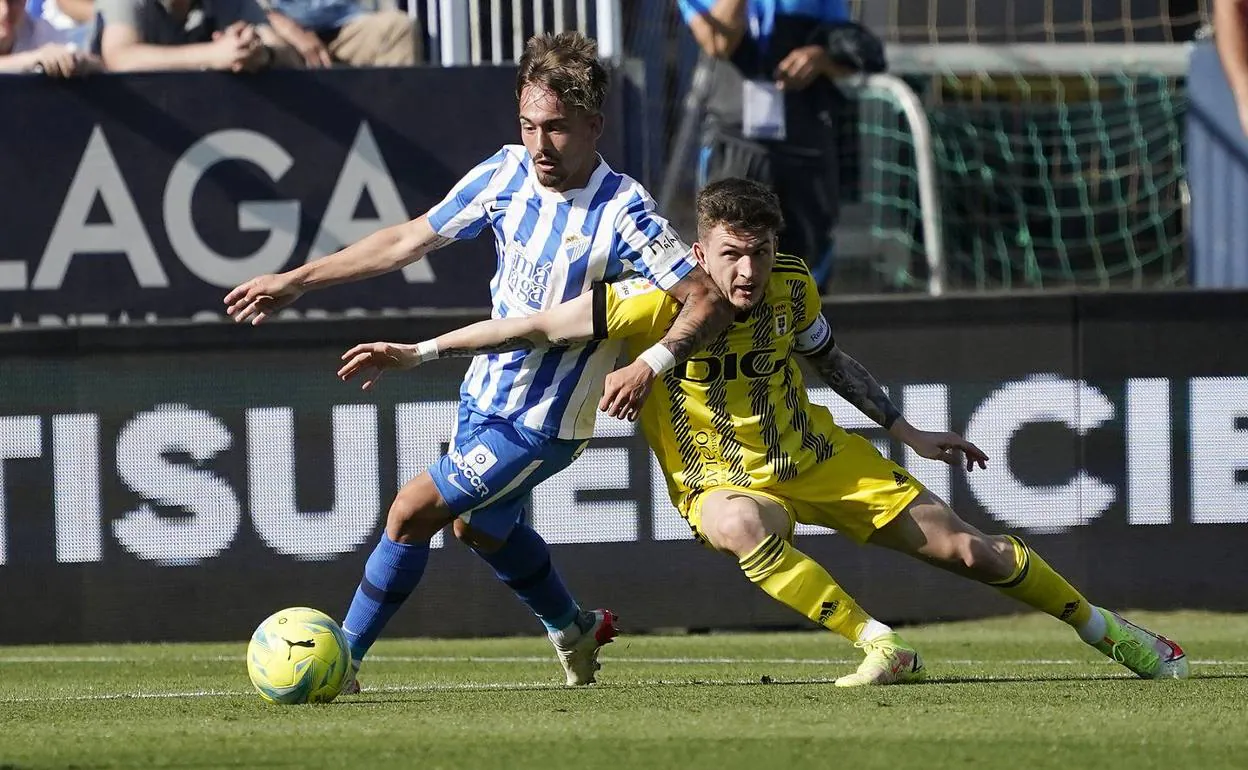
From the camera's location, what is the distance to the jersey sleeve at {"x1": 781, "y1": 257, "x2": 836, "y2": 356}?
6062mm

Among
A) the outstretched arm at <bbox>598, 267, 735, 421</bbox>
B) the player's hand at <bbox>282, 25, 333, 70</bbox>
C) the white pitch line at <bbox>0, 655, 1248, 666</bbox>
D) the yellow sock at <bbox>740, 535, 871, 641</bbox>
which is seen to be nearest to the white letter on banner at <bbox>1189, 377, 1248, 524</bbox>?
the white pitch line at <bbox>0, 655, 1248, 666</bbox>

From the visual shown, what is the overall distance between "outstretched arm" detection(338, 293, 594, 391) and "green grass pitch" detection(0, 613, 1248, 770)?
104 centimetres

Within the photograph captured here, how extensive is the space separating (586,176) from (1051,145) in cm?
768

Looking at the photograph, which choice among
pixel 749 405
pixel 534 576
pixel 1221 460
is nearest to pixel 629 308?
pixel 749 405

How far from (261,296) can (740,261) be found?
57.9 inches

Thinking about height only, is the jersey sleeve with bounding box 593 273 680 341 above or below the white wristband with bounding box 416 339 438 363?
above

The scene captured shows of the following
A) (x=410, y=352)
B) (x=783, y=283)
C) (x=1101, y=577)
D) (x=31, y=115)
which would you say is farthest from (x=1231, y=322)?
(x=31, y=115)

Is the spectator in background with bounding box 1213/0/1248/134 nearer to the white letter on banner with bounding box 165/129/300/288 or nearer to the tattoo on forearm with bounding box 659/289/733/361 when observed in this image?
the tattoo on forearm with bounding box 659/289/733/361

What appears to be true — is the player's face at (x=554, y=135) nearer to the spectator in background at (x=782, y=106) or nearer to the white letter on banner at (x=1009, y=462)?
the white letter on banner at (x=1009, y=462)

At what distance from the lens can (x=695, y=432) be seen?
6.05 metres

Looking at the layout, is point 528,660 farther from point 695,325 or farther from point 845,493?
point 695,325

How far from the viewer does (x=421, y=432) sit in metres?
8.41

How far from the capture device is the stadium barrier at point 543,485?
832 cm

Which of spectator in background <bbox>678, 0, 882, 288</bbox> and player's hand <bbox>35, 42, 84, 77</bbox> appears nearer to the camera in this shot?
player's hand <bbox>35, 42, 84, 77</bbox>
